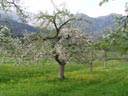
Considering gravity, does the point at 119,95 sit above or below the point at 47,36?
below

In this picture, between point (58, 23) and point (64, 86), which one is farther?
point (58, 23)

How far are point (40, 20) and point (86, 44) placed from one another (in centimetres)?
775

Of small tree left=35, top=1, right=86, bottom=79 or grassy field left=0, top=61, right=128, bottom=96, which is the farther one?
small tree left=35, top=1, right=86, bottom=79

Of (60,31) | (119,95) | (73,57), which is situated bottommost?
(119,95)

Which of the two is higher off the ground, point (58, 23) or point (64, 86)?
point (58, 23)

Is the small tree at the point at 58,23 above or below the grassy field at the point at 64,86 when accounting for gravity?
above

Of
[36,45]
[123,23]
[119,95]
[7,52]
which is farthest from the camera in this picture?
[36,45]

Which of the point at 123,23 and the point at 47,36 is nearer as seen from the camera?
the point at 123,23

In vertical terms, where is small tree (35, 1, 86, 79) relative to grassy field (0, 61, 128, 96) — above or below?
above

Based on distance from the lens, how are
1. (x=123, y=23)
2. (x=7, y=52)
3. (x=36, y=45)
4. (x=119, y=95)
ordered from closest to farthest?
(x=123, y=23), (x=119, y=95), (x=7, y=52), (x=36, y=45)

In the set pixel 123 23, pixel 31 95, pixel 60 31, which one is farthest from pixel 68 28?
pixel 123 23

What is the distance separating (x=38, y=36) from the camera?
52.7m

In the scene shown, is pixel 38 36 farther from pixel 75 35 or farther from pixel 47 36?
pixel 75 35

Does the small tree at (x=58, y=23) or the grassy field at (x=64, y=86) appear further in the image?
the small tree at (x=58, y=23)
